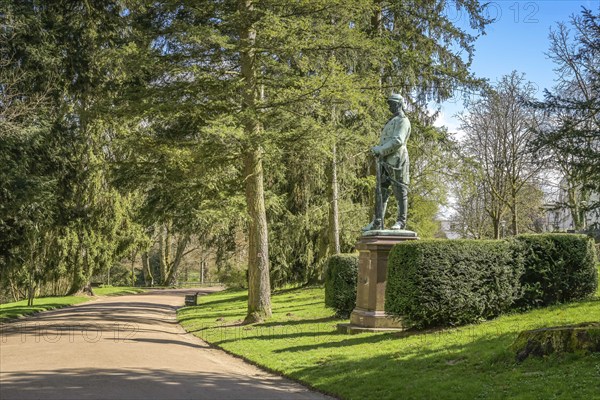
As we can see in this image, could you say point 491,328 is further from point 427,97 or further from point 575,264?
point 427,97

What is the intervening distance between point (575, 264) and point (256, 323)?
8.23m

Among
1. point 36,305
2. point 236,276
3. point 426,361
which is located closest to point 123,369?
point 426,361

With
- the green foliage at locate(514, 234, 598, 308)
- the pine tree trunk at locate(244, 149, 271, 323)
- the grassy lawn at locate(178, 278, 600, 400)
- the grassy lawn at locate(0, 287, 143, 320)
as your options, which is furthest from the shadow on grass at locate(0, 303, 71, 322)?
the green foliage at locate(514, 234, 598, 308)

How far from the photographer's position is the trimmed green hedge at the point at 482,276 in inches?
472

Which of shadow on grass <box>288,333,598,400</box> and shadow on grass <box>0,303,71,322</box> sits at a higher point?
shadow on grass <box>288,333,598,400</box>

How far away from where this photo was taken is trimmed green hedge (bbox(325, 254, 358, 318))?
16.6 metres

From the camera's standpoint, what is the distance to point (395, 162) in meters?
14.0

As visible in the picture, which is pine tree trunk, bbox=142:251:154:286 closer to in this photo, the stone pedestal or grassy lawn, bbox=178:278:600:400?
grassy lawn, bbox=178:278:600:400

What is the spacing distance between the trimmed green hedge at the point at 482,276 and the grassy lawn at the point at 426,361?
44cm

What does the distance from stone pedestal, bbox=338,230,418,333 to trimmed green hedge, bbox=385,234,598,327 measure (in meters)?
0.64

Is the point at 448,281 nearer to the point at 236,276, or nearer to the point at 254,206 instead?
the point at 254,206

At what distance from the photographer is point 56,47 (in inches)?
871

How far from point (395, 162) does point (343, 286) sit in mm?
4156

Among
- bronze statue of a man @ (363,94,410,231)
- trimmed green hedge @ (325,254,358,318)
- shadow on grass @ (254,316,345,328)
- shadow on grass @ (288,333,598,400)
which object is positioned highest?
bronze statue of a man @ (363,94,410,231)
